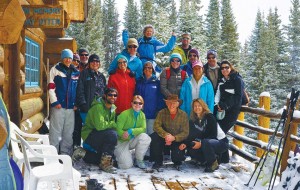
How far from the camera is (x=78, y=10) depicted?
990 cm

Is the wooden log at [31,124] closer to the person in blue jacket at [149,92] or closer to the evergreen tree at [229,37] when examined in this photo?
the person in blue jacket at [149,92]

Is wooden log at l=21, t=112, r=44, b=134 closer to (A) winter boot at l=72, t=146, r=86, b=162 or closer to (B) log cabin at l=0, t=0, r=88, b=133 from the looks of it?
(B) log cabin at l=0, t=0, r=88, b=133

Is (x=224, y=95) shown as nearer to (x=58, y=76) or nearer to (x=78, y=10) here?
(x=58, y=76)

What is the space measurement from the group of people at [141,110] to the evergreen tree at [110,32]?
59240 mm

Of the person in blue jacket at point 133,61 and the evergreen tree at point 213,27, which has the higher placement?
→ the evergreen tree at point 213,27

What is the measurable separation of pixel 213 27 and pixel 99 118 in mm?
40346

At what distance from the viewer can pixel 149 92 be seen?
6.64 m

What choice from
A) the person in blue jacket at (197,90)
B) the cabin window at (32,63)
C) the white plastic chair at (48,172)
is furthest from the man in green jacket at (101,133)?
the white plastic chair at (48,172)

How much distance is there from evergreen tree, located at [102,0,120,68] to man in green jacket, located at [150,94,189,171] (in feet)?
196

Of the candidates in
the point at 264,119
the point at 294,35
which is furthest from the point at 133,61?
the point at 294,35

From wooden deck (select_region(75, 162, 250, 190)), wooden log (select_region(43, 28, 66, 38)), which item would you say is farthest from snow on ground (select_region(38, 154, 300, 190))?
wooden log (select_region(43, 28, 66, 38))

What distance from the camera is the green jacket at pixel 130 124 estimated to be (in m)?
6.06

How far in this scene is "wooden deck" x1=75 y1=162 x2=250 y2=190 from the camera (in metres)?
5.08

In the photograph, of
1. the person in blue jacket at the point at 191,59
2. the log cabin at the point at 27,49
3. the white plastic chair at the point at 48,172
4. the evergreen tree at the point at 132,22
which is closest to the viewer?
the white plastic chair at the point at 48,172
